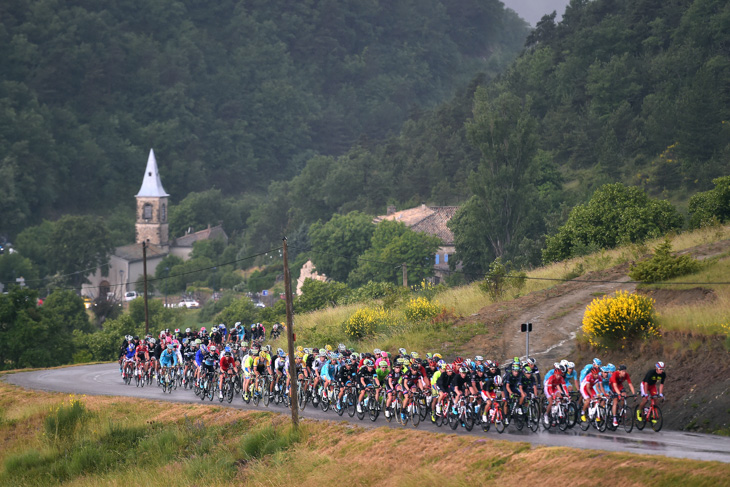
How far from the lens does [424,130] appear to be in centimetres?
15538

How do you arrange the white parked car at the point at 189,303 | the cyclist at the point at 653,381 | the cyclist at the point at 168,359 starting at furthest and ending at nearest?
the white parked car at the point at 189,303 → the cyclist at the point at 168,359 → the cyclist at the point at 653,381

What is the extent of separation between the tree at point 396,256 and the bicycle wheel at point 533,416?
75.4m

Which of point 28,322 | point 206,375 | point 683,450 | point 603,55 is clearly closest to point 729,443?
point 683,450

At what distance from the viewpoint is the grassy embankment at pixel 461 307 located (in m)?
42.0

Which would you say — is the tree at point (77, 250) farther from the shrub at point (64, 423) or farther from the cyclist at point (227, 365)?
the cyclist at point (227, 365)

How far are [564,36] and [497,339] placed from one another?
108 m

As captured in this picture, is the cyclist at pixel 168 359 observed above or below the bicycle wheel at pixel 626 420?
above

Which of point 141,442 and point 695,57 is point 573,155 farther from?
point 141,442

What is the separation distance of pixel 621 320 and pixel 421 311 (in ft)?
43.4

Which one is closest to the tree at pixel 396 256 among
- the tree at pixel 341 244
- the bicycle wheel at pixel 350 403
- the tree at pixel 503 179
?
the tree at pixel 341 244

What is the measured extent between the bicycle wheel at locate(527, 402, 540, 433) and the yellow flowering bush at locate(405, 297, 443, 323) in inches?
691

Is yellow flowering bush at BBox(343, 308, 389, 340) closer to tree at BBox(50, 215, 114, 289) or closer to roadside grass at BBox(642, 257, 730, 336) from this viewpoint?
roadside grass at BBox(642, 257, 730, 336)

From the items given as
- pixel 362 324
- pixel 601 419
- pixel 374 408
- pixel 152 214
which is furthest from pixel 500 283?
pixel 152 214

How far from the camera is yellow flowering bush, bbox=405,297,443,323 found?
45.8 metres
